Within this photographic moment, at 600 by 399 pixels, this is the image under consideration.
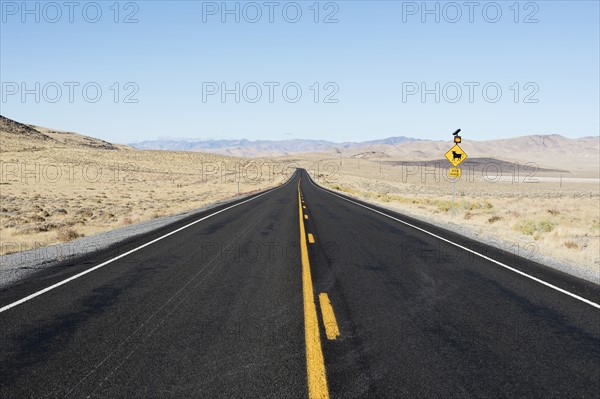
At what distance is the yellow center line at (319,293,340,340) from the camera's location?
4.79 metres

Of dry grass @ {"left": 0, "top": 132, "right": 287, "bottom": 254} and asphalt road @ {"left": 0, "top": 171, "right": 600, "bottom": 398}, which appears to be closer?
asphalt road @ {"left": 0, "top": 171, "right": 600, "bottom": 398}

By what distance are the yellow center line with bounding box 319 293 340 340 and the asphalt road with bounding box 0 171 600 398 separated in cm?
3

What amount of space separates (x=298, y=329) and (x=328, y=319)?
50cm

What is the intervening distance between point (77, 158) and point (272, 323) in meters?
94.6

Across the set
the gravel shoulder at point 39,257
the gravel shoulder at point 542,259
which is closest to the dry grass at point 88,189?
the gravel shoulder at point 39,257

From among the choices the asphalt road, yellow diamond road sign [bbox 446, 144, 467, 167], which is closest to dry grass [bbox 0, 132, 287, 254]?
the asphalt road

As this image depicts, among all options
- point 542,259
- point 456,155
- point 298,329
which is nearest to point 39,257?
point 298,329

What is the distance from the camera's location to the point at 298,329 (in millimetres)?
4973

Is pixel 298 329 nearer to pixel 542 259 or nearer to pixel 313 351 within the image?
pixel 313 351

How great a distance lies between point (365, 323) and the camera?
5.17 metres

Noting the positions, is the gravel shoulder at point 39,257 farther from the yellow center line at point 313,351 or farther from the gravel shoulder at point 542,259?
the gravel shoulder at point 542,259

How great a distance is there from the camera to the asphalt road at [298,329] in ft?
12.2

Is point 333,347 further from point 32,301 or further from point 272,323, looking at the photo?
point 32,301

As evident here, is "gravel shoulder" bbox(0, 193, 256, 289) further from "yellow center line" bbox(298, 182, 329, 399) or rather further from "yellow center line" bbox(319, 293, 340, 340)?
"yellow center line" bbox(319, 293, 340, 340)
